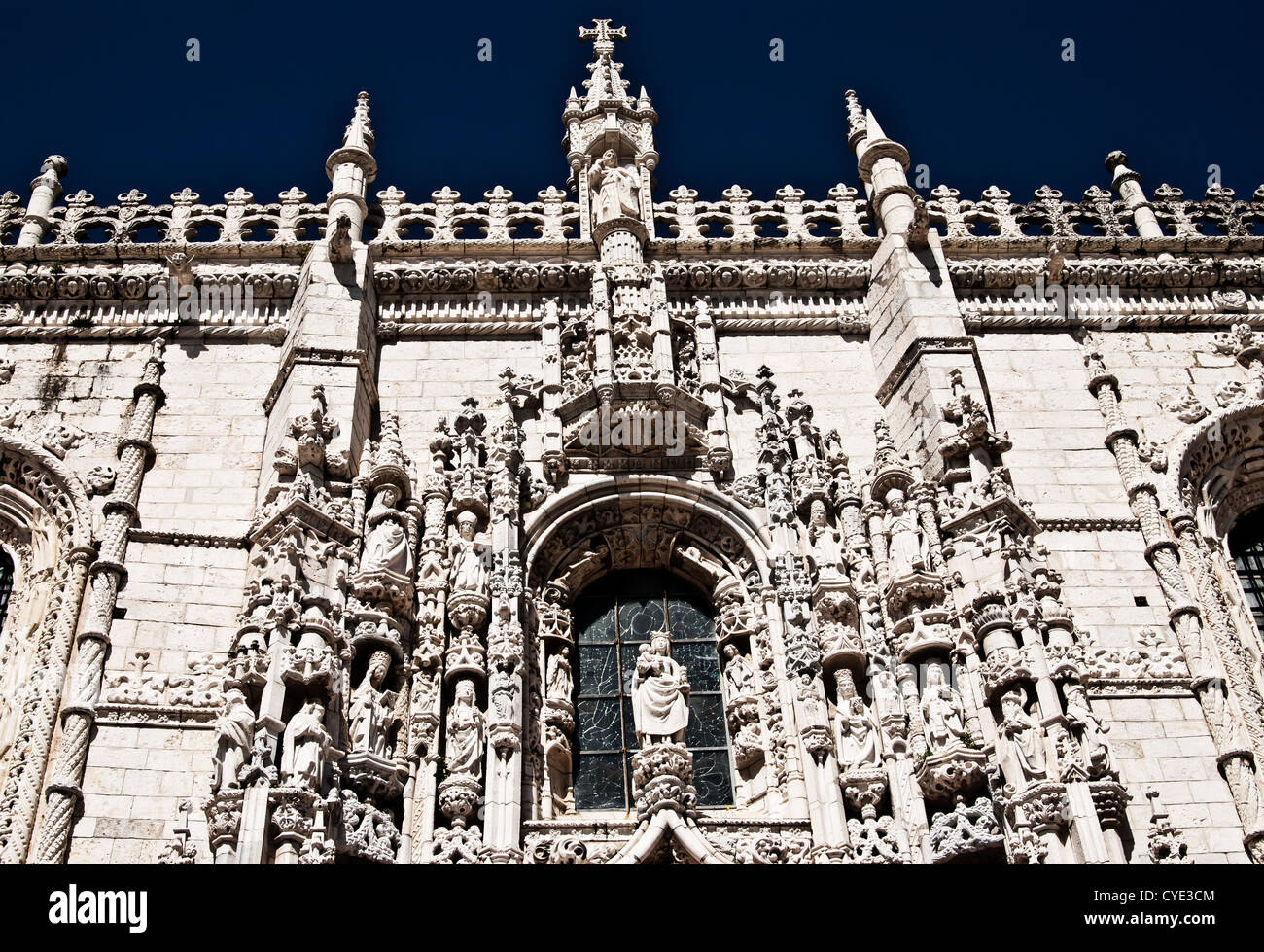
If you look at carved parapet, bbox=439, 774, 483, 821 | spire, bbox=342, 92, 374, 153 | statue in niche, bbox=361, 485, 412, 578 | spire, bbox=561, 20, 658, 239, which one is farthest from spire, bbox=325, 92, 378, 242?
carved parapet, bbox=439, 774, 483, 821

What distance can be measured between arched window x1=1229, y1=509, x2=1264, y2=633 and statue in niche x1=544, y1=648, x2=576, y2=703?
6.86 meters

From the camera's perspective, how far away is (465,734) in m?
11.6

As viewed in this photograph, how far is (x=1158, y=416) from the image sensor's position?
49.9ft

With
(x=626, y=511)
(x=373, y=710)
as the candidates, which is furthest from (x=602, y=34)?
(x=373, y=710)

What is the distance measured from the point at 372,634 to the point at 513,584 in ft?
4.50

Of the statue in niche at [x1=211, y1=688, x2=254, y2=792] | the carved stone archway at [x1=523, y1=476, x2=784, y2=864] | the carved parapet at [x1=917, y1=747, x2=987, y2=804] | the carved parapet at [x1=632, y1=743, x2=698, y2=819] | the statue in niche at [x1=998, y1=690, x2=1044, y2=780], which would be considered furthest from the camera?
the carved stone archway at [x1=523, y1=476, x2=784, y2=864]

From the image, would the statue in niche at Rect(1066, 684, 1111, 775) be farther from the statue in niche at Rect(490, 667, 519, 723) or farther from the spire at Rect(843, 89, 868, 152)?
the spire at Rect(843, 89, 868, 152)

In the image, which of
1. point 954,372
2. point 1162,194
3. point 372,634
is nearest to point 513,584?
point 372,634

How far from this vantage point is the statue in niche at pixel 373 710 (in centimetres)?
1132

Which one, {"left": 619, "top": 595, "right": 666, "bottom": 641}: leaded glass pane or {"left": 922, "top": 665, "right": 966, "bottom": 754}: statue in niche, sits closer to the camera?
{"left": 922, "top": 665, "right": 966, "bottom": 754}: statue in niche

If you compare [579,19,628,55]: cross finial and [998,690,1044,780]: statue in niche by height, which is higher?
[579,19,628,55]: cross finial

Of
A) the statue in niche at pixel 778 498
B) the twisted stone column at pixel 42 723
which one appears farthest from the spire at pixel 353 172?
the statue in niche at pixel 778 498

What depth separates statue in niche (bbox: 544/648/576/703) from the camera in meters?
12.8
